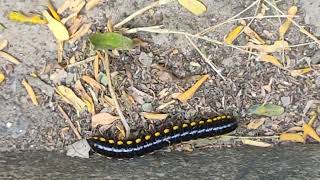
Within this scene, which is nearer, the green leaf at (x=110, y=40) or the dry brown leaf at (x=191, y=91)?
the green leaf at (x=110, y=40)

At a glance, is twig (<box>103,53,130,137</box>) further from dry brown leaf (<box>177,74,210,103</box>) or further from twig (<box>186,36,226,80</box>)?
twig (<box>186,36,226,80</box>)

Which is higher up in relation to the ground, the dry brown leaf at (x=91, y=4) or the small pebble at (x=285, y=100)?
the dry brown leaf at (x=91, y=4)

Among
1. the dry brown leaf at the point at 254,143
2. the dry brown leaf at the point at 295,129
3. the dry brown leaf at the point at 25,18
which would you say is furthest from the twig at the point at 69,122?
the dry brown leaf at the point at 295,129

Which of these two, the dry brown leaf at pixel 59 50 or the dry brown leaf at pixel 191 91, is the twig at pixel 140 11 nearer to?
the dry brown leaf at pixel 59 50

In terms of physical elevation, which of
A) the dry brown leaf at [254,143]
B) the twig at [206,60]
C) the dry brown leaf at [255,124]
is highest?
the twig at [206,60]

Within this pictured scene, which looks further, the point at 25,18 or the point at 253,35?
the point at 253,35

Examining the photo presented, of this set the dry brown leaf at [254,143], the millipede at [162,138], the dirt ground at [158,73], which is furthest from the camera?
the dry brown leaf at [254,143]

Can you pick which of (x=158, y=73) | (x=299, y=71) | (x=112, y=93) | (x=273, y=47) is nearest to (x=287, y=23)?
(x=273, y=47)

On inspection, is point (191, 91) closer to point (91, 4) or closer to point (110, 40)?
point (110, 40)
